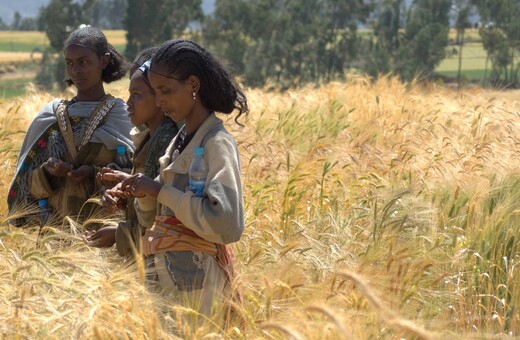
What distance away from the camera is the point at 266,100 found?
38.1ft

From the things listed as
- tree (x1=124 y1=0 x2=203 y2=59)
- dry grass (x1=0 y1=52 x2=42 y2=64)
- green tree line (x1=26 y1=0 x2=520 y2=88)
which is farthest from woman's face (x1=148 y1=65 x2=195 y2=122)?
dry grass (x1=0 y1=52 x2=42 y2=64)

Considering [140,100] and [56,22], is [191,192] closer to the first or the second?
[140,100]

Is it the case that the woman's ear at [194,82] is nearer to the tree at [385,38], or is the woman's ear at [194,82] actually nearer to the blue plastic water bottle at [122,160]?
the blue plastic water bottle at [122,160]

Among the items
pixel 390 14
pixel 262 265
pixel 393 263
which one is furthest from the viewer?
pixel 390 14

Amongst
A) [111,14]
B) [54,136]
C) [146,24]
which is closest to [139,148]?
[54,136]

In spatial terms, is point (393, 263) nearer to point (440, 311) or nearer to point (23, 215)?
point (440, 311)

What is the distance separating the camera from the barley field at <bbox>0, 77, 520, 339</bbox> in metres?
2.90

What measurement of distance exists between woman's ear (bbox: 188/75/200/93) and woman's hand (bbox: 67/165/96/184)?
1261mm

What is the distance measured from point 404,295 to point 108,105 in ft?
6.31

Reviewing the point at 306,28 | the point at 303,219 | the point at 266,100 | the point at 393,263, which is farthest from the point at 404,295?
the point at 306,28

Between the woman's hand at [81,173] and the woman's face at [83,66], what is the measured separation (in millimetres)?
422

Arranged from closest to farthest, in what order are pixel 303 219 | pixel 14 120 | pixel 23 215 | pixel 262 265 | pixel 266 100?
1. pixel 262 265
2. pixel 23 215
3. pixel 303 219
4. pixel 14 120
5. pixel 266 100

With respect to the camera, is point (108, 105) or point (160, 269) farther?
point (108, 105)

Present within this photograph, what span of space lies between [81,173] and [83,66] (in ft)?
1.76
